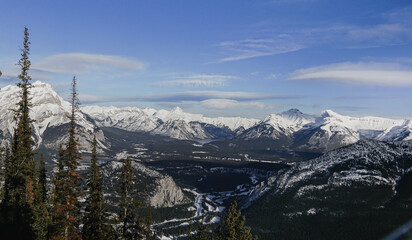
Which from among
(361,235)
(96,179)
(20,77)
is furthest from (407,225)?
(361,235)

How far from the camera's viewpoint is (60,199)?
156ft

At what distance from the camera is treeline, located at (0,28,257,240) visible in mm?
46031

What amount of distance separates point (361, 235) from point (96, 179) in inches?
7202

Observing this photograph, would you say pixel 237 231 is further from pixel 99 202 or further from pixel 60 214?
pixel 60 214

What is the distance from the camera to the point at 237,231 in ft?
192

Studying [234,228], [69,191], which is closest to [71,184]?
[69,191]

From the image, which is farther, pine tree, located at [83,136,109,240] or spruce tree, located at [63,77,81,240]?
pine tree, located at [83,136,109,240]

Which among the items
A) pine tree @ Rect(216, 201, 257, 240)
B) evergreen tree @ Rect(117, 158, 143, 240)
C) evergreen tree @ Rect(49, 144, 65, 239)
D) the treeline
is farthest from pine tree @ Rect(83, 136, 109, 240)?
pine tree @ Rect(216, 201, 257, 240)

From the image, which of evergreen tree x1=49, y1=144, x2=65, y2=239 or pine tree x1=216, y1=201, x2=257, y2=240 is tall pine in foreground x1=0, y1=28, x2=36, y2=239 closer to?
evergreen tree x1=49, y1=144, x2=65, y2=239

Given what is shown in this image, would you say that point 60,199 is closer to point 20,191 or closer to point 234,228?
point 20,191

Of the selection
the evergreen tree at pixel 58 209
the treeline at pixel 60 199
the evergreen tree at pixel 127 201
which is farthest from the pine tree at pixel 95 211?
the evergreen tree at pixel 127 201

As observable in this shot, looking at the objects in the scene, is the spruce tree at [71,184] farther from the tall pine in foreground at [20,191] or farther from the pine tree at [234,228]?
the pine tree at [234,228]

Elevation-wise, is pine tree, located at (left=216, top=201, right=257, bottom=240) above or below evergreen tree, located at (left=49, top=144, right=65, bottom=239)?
below

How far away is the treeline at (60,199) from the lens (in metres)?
46.0
